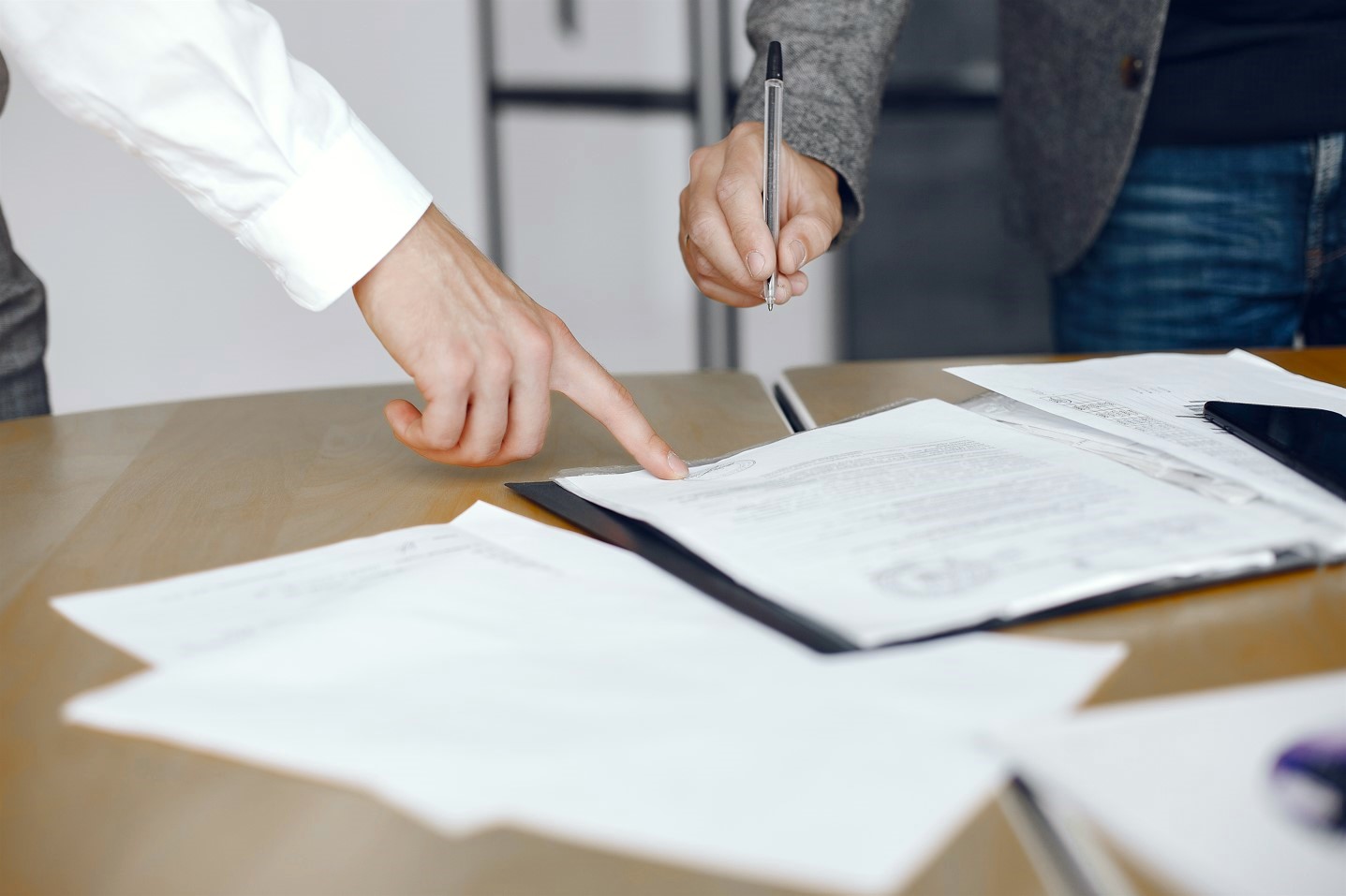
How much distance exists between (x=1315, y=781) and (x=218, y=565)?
0.45 m

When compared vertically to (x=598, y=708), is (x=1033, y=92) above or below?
above

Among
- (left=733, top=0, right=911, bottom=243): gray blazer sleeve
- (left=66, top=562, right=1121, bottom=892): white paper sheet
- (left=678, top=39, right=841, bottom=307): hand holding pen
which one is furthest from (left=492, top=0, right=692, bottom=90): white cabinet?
(left=66, top=562, right=1121, bottom=892): white paper sheet

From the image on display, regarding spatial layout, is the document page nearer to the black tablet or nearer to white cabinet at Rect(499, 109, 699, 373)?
the black tablet

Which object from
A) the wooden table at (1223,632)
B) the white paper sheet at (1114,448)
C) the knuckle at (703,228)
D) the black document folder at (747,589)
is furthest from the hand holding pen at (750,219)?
the wooden table at (1223,632)

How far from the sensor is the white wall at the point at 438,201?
201 centimetres

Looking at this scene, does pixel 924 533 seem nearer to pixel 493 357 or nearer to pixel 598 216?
pixel 493 357

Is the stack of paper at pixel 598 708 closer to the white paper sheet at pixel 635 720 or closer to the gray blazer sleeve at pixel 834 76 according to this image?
the white paper sheet at pixel 635 720

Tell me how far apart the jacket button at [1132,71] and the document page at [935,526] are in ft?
2.02

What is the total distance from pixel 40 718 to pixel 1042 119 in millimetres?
1169

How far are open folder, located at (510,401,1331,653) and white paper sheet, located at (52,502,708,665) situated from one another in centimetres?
2

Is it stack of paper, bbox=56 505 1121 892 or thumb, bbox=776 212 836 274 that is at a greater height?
thumb, bbox=776 212 836 274

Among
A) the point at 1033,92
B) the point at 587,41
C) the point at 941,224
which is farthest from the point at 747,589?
the point at 587,41

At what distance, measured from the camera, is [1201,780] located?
280 millimetres

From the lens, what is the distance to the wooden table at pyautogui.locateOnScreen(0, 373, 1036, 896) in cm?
28
